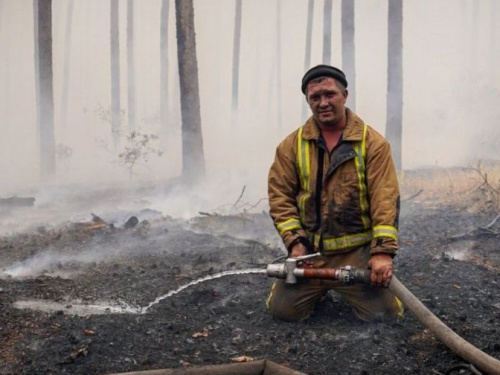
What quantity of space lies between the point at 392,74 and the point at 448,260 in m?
10.1

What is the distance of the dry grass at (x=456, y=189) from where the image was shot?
30.5 ft

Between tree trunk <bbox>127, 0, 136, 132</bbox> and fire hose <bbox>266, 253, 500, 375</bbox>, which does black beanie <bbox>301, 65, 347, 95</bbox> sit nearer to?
fire hose <bbox>266, 253, 500, 375</bbox>

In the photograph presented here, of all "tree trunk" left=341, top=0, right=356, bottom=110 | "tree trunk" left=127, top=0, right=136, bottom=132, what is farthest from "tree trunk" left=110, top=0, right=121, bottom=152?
"tree trunk" left=341, top=0, right=356, bottom=110

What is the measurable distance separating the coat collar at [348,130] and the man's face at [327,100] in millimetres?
93

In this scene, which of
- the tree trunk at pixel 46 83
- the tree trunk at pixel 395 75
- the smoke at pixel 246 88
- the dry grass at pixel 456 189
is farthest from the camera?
the smoke at pixel 246 88

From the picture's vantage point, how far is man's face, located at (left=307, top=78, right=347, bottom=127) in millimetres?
4137

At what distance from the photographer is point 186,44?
43.0 feet

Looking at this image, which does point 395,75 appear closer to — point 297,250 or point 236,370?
point 297,250

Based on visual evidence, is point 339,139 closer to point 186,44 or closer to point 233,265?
→ point 233,265

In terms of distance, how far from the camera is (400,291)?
384cm

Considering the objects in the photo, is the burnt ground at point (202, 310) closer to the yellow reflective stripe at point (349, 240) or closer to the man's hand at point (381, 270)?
the man's hand at point (381, 270)

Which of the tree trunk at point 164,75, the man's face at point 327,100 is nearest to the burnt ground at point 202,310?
the man's face at point 327,100

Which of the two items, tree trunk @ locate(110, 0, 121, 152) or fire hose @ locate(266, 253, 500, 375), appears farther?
tree trunk @ locate(110, 0, 121, 152)

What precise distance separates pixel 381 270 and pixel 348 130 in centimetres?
107
